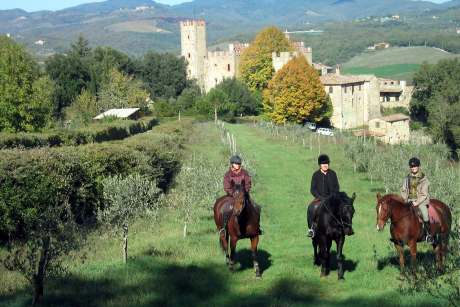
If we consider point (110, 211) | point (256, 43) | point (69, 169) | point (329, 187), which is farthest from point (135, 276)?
point (256, 43)

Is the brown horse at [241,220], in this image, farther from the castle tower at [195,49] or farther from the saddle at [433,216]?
the castle tower at [195,49]

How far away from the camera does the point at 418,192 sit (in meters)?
13.2

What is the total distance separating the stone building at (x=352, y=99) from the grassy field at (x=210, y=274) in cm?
5618

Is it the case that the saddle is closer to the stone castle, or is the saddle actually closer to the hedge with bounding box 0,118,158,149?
the hedge with bounding box 0,118,158,149

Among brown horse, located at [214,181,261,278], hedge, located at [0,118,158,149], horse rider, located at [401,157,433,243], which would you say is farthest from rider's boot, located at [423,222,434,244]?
hedge, located at [0,118,158,149]

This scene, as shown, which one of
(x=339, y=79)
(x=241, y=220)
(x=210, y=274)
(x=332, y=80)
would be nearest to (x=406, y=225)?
(x=241, y=220)

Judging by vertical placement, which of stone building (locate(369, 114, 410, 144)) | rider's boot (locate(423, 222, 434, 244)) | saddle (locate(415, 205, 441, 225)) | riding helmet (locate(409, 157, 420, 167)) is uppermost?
riding helmet (locate(409, 157, 420, 167))

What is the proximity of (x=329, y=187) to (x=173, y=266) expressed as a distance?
365 cm

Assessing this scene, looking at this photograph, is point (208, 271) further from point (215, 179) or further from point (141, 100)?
point (141, 100)

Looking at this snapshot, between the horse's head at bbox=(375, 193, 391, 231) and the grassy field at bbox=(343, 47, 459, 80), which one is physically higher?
the horse's head at bbox=(375, 193, 391, 231)

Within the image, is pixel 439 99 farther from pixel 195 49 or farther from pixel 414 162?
pixel 414 162

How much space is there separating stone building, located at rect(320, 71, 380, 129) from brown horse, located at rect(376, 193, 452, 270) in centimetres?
6442

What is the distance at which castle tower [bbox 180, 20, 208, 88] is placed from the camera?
3915 inches

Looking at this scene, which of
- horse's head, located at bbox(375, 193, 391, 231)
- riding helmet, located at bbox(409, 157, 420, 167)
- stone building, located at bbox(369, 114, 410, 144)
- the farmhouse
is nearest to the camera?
horse's head, located at bbox(375, 193, 391, 231)
